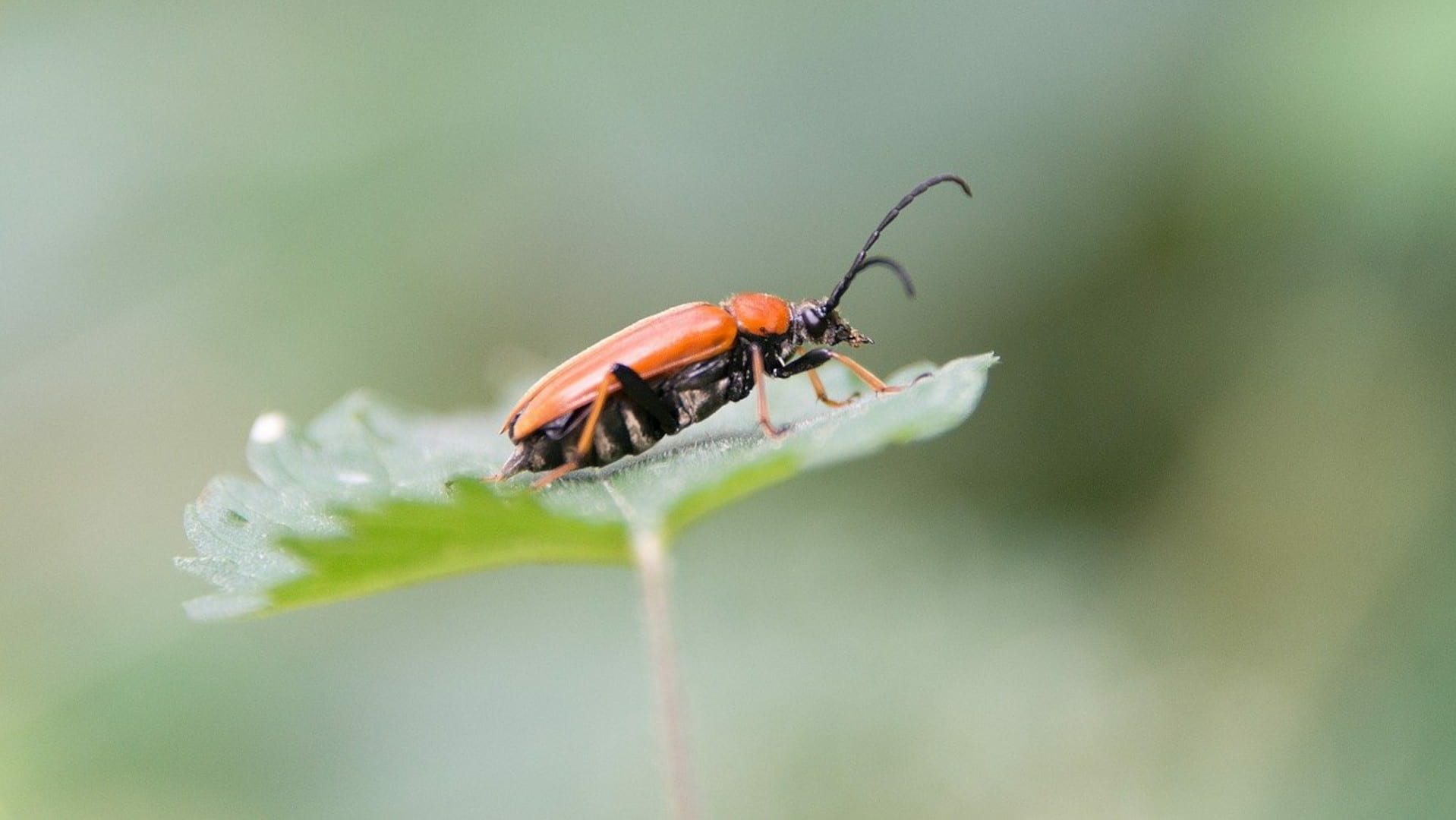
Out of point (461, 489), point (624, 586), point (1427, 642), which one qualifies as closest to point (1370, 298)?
point (1427, 642)

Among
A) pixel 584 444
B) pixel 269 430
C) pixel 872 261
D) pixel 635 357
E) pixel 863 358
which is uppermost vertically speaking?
pixel 863 358

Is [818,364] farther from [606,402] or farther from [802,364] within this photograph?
[606,402]

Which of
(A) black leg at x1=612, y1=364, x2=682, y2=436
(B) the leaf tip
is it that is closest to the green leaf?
(B) the leaf tip

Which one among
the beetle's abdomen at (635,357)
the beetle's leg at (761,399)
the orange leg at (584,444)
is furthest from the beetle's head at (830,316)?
the orange leg at (584,444)

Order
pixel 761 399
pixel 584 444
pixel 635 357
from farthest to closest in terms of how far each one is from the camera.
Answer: pixel 635 357 < pixel 761 399 < pixel 584 444

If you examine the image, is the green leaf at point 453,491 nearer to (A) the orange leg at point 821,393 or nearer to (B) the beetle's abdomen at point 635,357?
(A) the orange leg at point 821,393

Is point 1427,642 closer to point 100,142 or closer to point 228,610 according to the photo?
point 228,610

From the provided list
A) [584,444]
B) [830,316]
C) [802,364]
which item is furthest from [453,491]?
[830,316]
